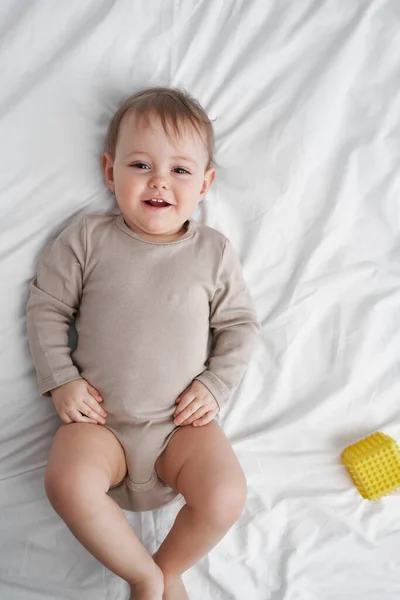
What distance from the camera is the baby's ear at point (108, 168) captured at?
1244 millimetres

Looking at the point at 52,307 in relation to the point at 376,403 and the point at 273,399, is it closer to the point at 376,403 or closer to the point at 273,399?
the point at 273,399

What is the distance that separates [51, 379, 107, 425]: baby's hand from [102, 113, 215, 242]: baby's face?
1.06 feet

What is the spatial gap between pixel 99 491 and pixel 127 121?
0.67 meters

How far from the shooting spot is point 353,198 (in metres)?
1.31

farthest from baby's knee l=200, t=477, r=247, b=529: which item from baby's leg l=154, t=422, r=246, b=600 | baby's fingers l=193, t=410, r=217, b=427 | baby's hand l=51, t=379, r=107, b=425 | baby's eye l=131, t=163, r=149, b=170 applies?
baby's eye l=131, t=163, r=149, b=170

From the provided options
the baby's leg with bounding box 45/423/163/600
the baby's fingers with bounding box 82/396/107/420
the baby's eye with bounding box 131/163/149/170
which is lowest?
the baby's leg with bounding box 45/423/163/600

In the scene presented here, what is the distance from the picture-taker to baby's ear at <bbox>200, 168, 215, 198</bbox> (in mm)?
1259

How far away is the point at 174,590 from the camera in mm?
1140

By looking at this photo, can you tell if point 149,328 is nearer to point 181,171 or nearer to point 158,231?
point 158,231

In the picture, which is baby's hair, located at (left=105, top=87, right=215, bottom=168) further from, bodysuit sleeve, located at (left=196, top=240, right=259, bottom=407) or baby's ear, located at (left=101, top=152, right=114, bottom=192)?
bodysuit sleeve, located at (left=196, top=240, right=259, bottom=407)

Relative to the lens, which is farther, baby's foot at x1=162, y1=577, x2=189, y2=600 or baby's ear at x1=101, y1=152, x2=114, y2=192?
baby's ear at x1=101, y1=152, x2=114, y2=192

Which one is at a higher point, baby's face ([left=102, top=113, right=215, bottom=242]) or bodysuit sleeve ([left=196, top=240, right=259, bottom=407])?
baby's face ([left=102, top=113, right=215, bottom=242])

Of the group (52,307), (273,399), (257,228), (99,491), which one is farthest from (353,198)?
(99,491)

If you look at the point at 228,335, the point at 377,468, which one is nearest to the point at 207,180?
the point at 228,335
